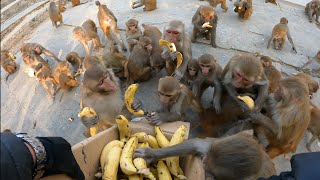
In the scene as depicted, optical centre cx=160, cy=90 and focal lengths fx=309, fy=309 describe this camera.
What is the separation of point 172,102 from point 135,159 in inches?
60.5

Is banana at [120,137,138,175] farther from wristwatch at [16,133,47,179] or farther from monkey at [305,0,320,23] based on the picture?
monkey at [305,0,320,23]

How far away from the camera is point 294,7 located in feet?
36.5

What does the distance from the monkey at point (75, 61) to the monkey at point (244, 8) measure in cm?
500

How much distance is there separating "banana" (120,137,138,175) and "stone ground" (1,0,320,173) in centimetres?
275

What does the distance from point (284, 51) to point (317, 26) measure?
2.79 metres

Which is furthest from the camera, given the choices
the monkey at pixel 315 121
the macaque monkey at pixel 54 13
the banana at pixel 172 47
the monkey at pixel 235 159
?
the macaque monkey at pixel 54 13

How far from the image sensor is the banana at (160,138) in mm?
3723

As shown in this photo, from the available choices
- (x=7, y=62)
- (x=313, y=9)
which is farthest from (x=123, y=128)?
(x=313, y=9)

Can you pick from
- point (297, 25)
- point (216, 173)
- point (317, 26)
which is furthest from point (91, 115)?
point (317, 26)

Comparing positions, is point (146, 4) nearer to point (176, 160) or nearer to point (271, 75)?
point (271, 75)

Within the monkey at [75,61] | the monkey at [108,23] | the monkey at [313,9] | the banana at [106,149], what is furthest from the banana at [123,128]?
the monkey at [313,9]

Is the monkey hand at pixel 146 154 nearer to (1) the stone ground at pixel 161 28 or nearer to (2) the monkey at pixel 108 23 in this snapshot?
(1) the stone ground at pixel 161 28

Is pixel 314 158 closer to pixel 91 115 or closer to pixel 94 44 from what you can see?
pixel 91 115

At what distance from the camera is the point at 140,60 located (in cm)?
609
